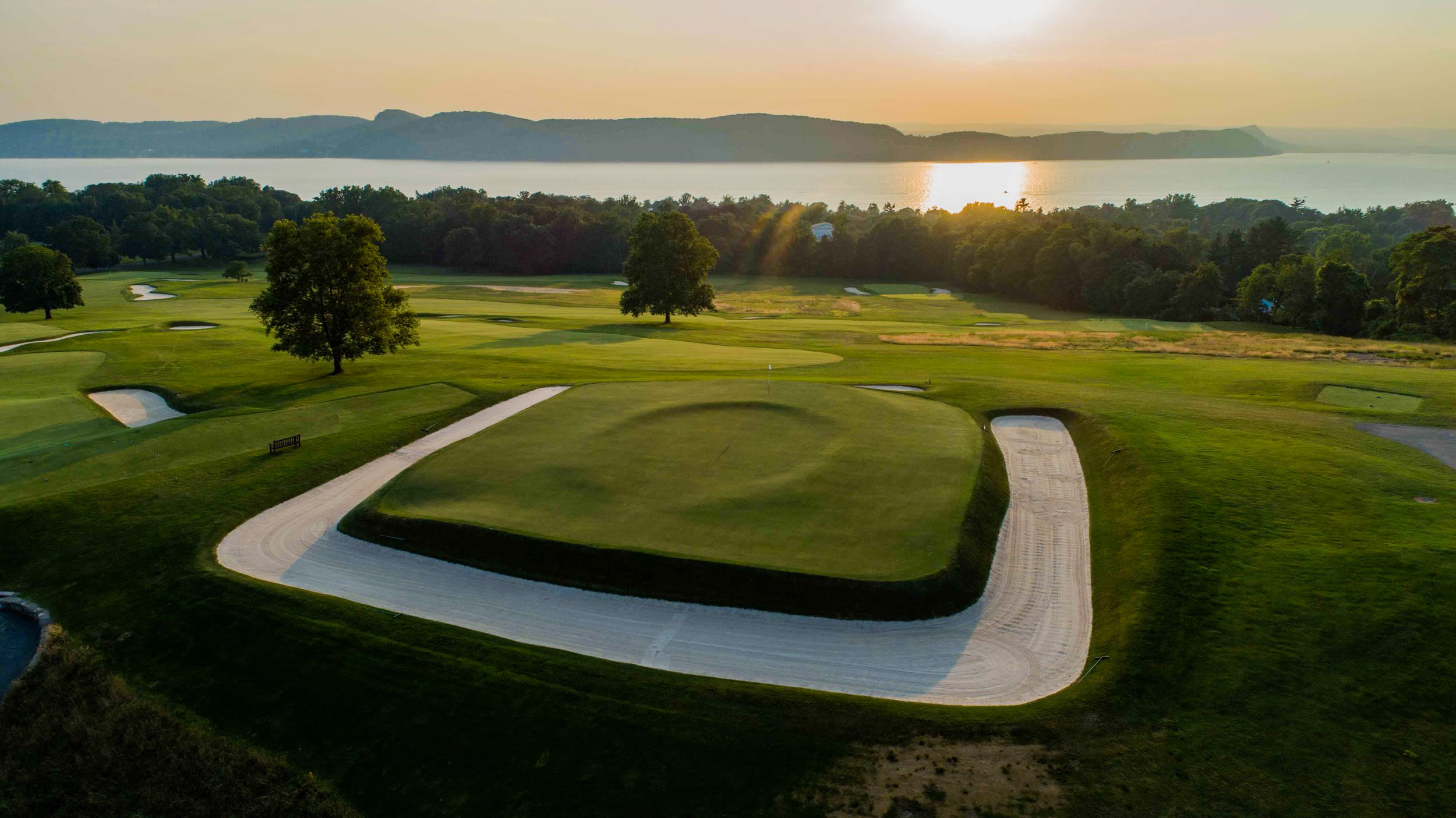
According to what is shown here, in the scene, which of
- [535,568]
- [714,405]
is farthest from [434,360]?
[535,568]

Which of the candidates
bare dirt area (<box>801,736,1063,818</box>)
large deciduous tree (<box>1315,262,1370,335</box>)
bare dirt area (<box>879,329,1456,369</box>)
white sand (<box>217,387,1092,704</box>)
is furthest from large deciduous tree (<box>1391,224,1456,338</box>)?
bare dirt area (<box>801,736,1063,818</box>)

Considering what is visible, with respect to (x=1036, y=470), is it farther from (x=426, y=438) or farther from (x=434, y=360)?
(x=434, y=360)

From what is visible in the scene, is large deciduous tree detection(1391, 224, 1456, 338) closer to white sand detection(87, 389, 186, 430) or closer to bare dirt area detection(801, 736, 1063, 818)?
bare dirt area detection(801, 736, 1063, 818)

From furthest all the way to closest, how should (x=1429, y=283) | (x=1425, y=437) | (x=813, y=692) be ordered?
(x=1429, y=283), (x=1425, y=437), (x=813, y=692)

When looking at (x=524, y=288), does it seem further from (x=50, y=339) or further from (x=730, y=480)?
(x=730, y=480)

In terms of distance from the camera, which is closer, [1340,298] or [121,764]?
[121,764]

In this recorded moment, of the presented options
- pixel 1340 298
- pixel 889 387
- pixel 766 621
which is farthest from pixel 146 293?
pixel 1340 298

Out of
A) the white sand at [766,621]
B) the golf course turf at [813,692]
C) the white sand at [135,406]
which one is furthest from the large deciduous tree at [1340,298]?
the white sand at [135,406]
